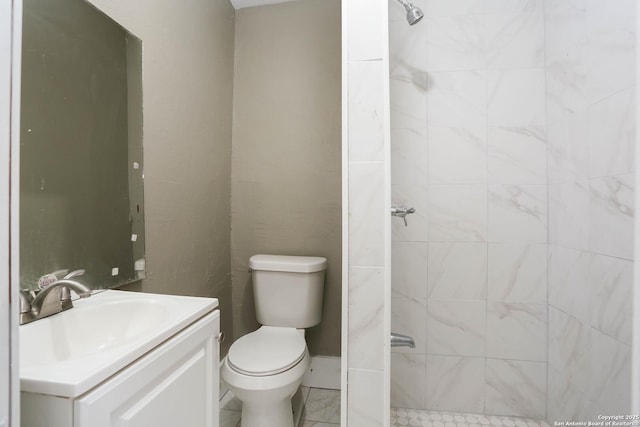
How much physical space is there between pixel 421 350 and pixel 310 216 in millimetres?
905

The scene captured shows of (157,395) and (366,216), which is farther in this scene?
(366,216)

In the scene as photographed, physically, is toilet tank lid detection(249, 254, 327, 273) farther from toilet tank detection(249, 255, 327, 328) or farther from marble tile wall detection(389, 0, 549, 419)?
marble tile wall detection(389, 0, 549, 419)

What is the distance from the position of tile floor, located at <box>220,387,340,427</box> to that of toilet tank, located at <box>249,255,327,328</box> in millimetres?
424

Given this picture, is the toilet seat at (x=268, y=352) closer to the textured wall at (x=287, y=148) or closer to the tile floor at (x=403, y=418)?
the textured wall at (x=287, y=148)

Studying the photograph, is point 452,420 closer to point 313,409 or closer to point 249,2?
point 313,409

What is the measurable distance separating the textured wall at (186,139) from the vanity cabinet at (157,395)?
480mm

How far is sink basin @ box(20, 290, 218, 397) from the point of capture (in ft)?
1.43

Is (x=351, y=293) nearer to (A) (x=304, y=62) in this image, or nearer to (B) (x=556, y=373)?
(B) (x=556, y=373)

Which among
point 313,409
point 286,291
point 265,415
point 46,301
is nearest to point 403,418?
point 313,409

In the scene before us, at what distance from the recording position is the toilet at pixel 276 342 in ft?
3.62

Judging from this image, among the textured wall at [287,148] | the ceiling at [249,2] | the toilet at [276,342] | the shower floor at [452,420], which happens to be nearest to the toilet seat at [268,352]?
the toilet at [276,342]

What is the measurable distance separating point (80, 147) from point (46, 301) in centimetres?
44

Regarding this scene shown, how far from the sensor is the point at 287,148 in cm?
166

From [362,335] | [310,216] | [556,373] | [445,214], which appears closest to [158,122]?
[310,216]
